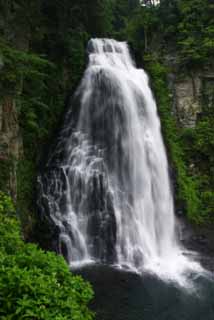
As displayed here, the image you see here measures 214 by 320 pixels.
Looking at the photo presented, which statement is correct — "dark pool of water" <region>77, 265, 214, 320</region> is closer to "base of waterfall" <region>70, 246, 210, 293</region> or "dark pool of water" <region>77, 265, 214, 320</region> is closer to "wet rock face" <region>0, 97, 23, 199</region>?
"base of waterfall" <region>70, 246, 210, 293</region>

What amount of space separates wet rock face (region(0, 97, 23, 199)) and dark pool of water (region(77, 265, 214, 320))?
3.17 metres

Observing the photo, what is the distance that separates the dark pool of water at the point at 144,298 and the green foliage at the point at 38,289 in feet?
11.1

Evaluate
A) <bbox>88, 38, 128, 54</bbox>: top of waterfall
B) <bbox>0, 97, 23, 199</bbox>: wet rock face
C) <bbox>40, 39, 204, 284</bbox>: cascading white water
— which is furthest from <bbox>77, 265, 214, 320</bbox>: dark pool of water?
<bbox>88, 38, 128, 54</bbox>: top of waterfall

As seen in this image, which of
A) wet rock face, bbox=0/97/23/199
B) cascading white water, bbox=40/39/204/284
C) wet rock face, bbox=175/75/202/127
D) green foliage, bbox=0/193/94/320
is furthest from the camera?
wet rock face, bbox=175/75/202/127

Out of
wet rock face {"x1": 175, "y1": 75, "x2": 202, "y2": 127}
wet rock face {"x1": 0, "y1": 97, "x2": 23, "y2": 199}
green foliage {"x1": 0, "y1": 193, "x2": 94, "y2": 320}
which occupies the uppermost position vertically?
wet rock face {"x1": 175, "y1": 75, "x2": 202, "y2": 127}

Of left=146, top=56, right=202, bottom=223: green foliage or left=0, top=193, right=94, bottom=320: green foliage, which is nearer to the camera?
left=0, top=193, right=94, bottom=320: green foliage

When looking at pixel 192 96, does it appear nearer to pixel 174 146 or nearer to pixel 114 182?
pixel 174 146

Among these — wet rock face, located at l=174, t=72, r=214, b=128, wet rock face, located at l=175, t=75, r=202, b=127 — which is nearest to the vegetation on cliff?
wet rock face, located at l=174, t=72, r=214, b=128

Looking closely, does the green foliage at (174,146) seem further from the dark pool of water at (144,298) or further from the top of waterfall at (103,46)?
the dark pool of water at (144,298)

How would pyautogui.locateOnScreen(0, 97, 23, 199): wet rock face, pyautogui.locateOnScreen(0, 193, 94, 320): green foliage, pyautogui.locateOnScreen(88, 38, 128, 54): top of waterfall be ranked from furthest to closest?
pyautogui.locateOnScreen(88, 38, 128, 54): top of waterfall → pyautogui.locateOnScreen(0, 97, 23, 199): wet rock face → pyautogui.locateOnScreen(0, 193, 94, 320): green foliage

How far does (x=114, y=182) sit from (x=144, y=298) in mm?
4916

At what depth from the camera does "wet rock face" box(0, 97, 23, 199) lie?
26.5 ft

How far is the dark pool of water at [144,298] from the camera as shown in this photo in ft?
23.2

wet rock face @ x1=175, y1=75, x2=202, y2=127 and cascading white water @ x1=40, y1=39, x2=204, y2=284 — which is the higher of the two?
wet rock face @ x1=175, y1=75, x2=202, y2=127
